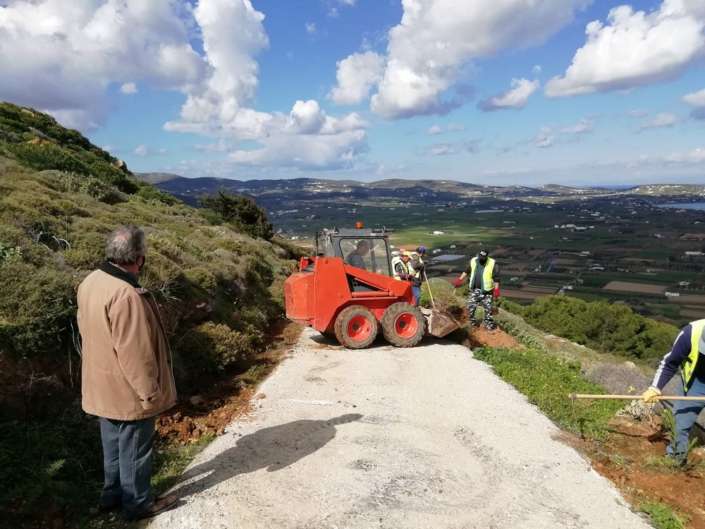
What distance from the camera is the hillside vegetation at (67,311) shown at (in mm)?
4191

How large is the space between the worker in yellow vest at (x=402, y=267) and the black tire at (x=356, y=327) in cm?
163

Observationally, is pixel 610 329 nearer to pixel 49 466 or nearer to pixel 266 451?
pixel 266 451

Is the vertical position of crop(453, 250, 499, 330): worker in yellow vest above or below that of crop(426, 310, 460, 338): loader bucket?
above

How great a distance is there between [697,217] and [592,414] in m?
143

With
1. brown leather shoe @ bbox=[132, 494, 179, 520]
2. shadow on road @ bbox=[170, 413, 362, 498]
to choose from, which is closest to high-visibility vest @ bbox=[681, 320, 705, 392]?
shadow on road @ bbox=[170, 413, 362, 498]

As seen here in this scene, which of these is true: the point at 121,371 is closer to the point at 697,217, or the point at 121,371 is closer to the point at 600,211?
the point at 697,217

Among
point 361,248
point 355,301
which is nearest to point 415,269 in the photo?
point 361,248

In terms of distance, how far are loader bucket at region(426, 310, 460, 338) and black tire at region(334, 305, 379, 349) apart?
1.14 metres

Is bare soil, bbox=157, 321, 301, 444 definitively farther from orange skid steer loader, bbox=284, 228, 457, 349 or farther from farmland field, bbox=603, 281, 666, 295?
farmland field, bbox=603, 281, 666, 295

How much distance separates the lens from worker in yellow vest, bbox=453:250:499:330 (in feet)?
34.7

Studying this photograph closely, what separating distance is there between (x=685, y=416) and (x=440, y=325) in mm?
4909

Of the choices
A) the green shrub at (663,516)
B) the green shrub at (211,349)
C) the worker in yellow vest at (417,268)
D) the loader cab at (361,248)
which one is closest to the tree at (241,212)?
the worker in yellow vest at (417,268)

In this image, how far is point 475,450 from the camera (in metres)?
5.18

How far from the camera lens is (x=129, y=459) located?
3484mm
